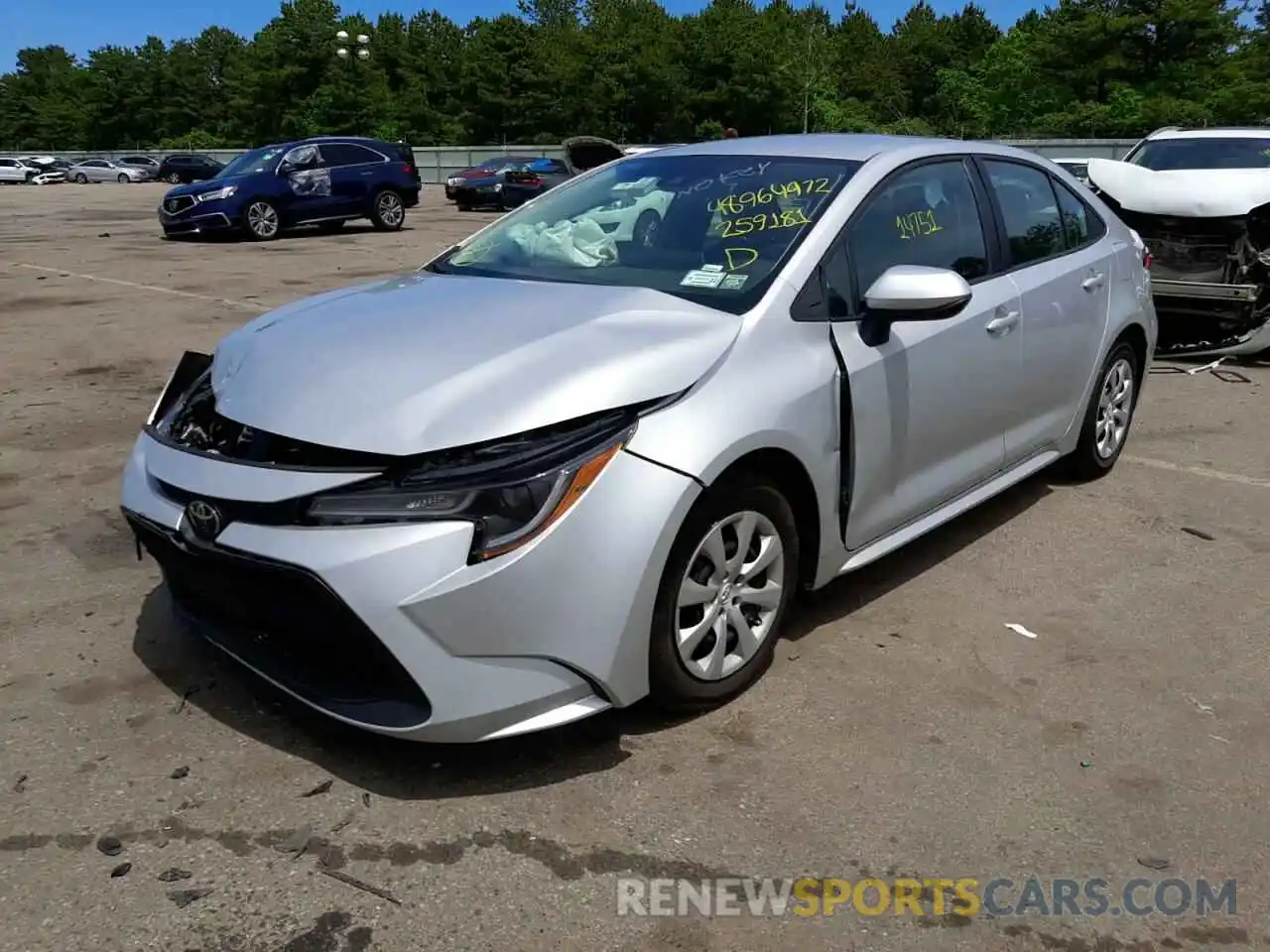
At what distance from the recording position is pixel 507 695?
8.85 feet

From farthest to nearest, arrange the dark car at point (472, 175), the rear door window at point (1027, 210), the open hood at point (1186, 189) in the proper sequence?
the dark car at point (472, 175)
the open hood at point (1186, 189)
the rear door window at point (1027, 210)

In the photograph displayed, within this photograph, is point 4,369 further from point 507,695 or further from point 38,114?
point 38,114

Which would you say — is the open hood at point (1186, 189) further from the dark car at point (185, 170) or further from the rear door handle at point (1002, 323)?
the dark car at point (185, 170)

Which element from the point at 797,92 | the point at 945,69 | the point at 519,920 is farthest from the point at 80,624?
the point at 945,69

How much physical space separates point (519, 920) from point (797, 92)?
70566 mm

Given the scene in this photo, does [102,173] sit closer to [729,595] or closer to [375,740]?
[375,740]

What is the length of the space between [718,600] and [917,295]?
1.10 meters

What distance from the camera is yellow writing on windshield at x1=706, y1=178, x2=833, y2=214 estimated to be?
12.3 feet

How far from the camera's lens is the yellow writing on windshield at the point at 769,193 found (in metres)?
3.74

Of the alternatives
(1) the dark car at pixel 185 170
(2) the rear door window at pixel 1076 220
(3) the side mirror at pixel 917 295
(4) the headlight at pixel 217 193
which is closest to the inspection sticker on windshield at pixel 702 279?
(3) the side mirror at pixel 917 295

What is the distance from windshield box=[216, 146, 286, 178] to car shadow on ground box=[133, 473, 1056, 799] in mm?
16035

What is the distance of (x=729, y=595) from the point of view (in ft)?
10.4

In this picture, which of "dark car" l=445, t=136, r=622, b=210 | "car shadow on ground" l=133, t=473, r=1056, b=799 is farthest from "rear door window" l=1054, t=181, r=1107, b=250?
"dark car" l=445, t=136, r=622, b=210

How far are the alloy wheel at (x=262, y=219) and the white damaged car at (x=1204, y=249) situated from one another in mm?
13387
